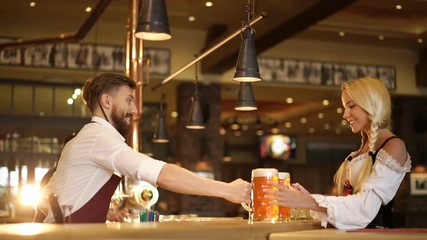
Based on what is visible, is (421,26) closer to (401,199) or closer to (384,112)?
(401,199)

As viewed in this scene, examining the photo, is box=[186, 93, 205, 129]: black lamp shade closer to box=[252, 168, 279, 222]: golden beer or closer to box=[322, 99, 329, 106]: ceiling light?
box=[252, 168, 279, 222]: golden beer

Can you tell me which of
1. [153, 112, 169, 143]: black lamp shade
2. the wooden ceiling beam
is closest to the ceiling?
the wooden ceiling beam

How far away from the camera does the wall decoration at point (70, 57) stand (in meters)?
10.0

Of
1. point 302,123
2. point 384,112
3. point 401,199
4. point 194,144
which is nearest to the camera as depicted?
point 384,112

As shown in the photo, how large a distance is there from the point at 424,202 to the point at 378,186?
10766 millimetres

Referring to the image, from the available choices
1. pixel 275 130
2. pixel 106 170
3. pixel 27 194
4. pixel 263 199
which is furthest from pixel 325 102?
pixel 106 170

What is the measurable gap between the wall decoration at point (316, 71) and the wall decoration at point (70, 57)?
2.04 m

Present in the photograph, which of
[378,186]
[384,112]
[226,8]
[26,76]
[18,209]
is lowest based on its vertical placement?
[18,209]

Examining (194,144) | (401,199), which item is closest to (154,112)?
(194,144)

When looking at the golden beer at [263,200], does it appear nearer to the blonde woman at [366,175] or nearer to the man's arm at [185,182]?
the blonde woman at [366,175]

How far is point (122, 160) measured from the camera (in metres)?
2.36

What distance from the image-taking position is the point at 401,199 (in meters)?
12.6

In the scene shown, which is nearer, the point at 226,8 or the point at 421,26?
the point at 226,8

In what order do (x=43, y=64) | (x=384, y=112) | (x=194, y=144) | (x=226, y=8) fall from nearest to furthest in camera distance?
(x=384, y=112)
(x=226, y=8)
(x=43, y=64)
(x=194, y=144)
